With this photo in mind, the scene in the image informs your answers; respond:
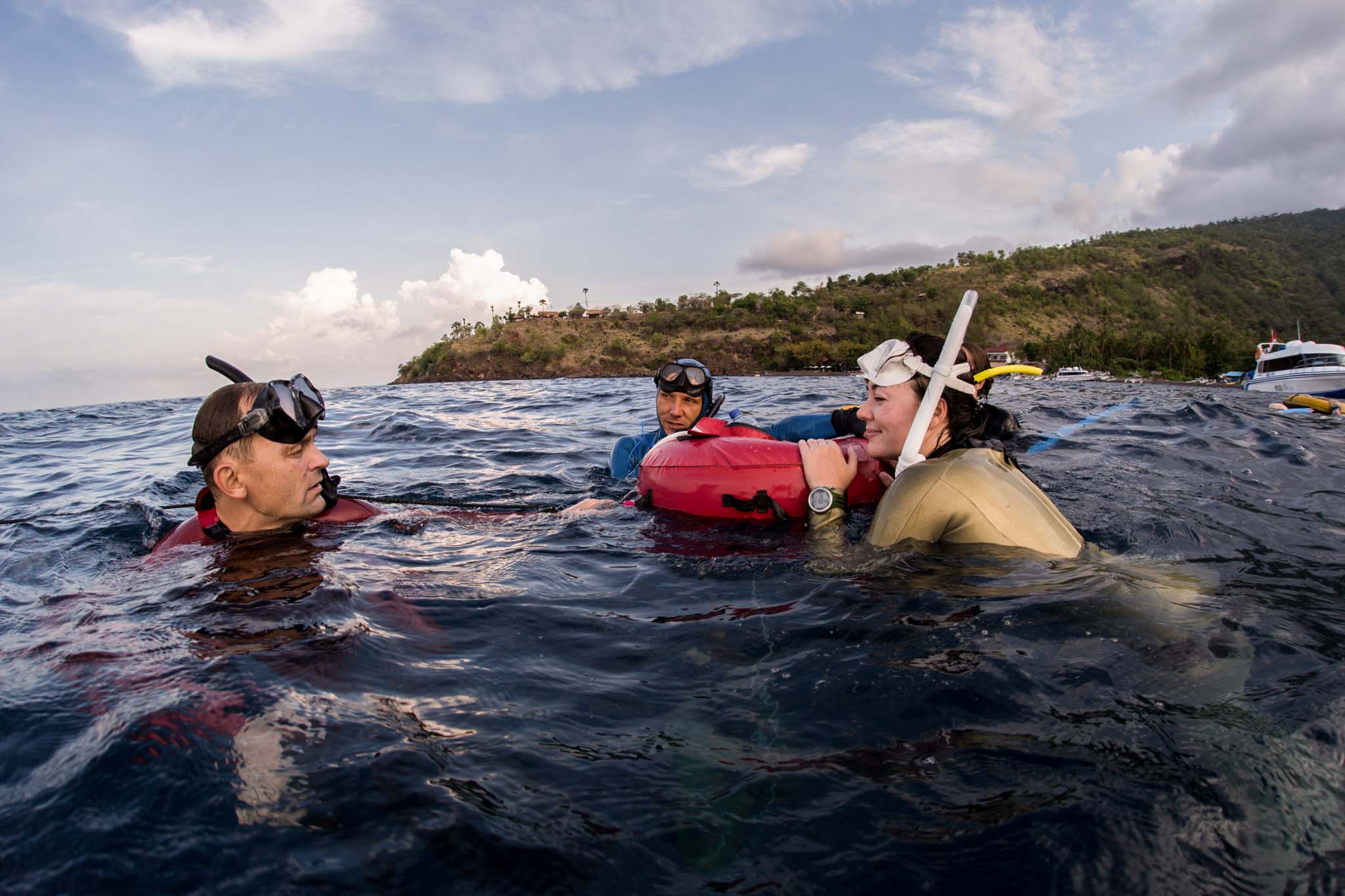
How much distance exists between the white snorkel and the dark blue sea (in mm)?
579

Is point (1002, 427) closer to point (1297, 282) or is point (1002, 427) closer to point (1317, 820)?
point (1317, 820)

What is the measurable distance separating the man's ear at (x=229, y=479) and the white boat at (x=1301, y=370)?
1320 inches

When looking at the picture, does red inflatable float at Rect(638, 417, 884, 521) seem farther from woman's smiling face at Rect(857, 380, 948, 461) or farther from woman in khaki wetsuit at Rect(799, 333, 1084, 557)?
woman in khaki wetsuit at Rect(799, 333, 1084, 557)

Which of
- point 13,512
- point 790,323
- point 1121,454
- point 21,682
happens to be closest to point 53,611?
point 21,682

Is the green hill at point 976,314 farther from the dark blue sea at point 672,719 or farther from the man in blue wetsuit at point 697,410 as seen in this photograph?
the dark blue sea at point 672,719

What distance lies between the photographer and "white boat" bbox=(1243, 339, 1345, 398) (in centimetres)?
2697

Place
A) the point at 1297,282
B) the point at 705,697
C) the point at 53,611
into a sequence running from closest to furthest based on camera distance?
1. the point at 705,697
2. the point at 53,611
3. the point at 1297,282

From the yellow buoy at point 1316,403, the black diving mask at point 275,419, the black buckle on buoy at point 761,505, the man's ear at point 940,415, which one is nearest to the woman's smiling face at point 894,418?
the man's ear at point 940,415

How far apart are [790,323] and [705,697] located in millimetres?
105686

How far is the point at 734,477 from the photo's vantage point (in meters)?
5.29

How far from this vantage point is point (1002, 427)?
4.46 meters

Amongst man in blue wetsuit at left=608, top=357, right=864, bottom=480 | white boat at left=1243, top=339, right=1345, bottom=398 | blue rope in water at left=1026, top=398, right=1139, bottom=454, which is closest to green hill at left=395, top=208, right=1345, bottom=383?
white boat at left=1243, top=339, right=1345, bottom=398

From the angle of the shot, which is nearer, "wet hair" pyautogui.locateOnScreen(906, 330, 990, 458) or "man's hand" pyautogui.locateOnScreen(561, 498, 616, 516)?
"wet hair" pyautogui.locateOnScreen(906, 330, 990, 458)

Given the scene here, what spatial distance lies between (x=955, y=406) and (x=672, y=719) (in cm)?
267
